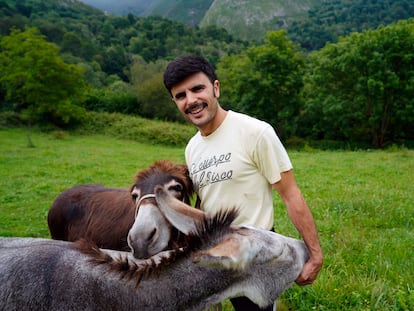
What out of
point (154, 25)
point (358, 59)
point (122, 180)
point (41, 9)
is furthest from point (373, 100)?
point (41, 9)

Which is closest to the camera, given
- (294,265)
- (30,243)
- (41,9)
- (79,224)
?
(294,265)

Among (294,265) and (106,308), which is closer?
(106,308)

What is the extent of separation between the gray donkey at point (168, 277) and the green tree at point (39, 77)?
30.1m

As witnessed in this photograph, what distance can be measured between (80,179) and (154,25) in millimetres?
100193

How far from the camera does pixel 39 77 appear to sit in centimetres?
2889

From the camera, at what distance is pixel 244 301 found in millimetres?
2412

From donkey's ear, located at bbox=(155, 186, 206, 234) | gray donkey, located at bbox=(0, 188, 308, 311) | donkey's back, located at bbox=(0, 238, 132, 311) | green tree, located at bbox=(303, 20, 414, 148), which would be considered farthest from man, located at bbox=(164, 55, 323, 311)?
green tree, located at bbox=(303, 20, 414, 148)

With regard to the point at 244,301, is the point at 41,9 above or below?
above

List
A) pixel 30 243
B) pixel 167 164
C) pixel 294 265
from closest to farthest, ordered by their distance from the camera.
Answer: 1. pixel 294 265
2. pixel 30 243
3. pixel 167 164

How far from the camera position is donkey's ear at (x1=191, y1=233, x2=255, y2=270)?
5.55 ft

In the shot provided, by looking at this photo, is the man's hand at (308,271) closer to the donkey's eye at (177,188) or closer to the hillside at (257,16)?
the donkey's eye at (177,188)

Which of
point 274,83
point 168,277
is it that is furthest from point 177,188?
point 274,83

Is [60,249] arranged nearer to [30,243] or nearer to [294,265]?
[30,243]

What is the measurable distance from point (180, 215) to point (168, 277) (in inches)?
14.4
